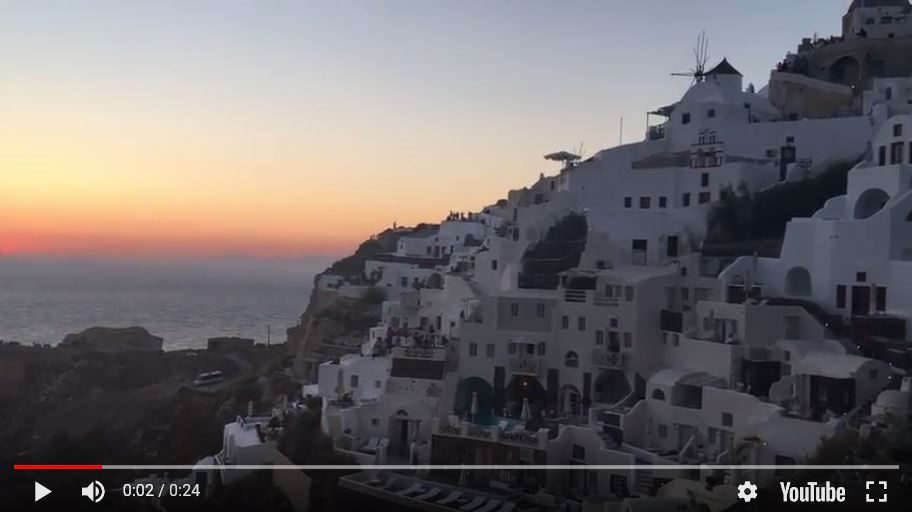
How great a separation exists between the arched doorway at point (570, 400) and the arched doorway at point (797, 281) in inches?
164

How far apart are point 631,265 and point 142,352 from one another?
2211 centimetres

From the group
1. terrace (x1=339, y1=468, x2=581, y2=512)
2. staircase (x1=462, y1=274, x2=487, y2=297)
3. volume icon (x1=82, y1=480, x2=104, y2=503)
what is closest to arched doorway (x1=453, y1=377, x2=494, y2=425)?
staircase (x1=462, y1=274, x2=487, y2=297)

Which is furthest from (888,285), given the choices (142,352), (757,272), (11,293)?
(11,293)

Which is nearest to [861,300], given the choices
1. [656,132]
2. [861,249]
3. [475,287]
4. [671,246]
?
[861,249]

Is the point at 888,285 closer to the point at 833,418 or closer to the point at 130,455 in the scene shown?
the point at 833,418

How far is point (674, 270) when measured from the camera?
52.1 ft

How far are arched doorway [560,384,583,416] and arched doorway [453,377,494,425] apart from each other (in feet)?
4.41

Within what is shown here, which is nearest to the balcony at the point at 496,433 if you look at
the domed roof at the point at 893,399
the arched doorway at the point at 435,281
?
the domed roof at the point at 893,399

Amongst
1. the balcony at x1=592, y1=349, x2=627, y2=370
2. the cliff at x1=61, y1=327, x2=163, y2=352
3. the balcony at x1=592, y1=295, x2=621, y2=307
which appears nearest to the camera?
the balcony at x1=592, y1=349, x2=627, y2=370

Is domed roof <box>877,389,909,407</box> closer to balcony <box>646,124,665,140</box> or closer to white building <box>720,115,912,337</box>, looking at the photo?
white building <box>720,115,912,337</box>

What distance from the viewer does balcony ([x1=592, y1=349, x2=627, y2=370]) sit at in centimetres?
1520

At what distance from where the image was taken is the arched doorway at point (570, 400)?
51.4 feet

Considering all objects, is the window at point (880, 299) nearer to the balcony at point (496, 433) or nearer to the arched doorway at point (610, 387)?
the arched doorway at point (610, 387)

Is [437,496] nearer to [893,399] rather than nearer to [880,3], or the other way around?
[893,399]
